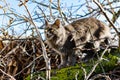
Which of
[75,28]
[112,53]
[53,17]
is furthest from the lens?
[53,17]

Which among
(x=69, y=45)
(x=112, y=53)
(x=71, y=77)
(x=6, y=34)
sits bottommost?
(x=71, y=77)

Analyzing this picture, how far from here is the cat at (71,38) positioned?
549cm

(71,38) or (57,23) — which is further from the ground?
(57,23)

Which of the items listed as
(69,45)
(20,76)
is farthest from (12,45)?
(69,45)

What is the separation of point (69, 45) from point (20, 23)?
0.97 m

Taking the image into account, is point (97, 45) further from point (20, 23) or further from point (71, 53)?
point (20, 23)

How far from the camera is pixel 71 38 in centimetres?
580

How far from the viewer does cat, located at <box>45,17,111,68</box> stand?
5.49 meters

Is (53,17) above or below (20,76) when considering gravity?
above

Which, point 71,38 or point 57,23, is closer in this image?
point 57,23

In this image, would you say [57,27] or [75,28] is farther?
[75,28]

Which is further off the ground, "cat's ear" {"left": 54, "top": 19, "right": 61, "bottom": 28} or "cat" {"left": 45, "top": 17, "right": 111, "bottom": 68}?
"cat's ear" {"left": 54, "top": 19, "right": 61, "bottom": 28}

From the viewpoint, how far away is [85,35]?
577 centimetres

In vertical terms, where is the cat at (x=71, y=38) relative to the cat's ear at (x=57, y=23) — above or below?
below
